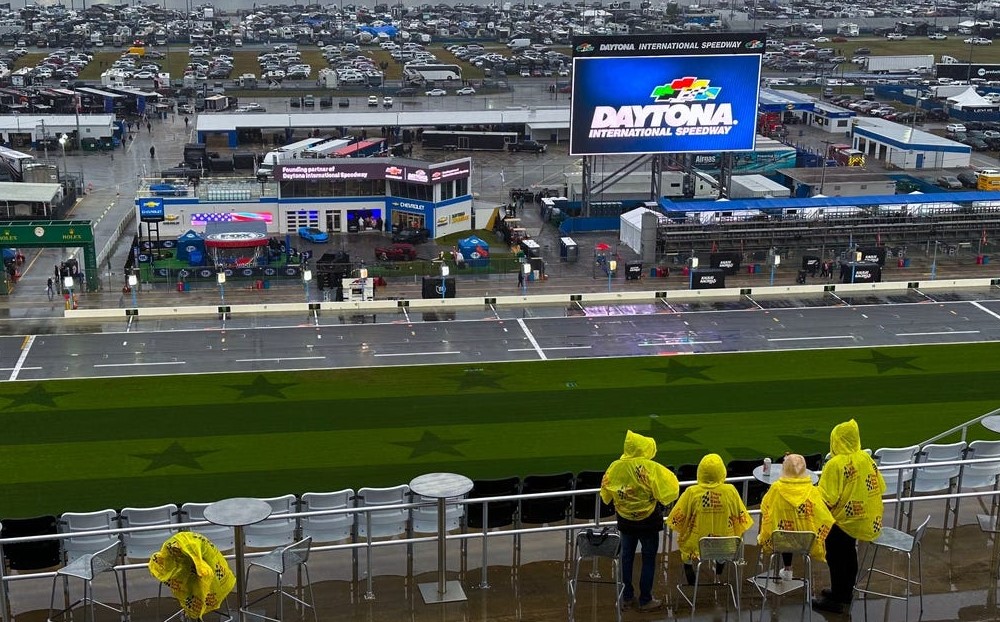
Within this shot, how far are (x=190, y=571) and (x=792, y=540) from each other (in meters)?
7.89

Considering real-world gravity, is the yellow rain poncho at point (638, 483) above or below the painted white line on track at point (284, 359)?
above

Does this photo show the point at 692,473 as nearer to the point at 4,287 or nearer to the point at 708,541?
the point at 708,541

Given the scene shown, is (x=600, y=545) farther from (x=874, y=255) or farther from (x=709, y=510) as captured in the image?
(x=874, y=255)

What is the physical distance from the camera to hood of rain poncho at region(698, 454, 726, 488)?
1580cm

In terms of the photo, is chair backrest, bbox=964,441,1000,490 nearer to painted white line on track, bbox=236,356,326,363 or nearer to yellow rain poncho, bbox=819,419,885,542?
yellow rain poncho, bbox=819,419,885,542

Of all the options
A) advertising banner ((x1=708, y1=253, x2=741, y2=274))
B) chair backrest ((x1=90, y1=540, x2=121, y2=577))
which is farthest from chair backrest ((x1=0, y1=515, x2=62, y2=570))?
advertising banner ((x1=708, y1=253, x2=741, y2=274))

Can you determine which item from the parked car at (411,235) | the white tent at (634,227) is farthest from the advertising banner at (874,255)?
the parked car at (411,235)

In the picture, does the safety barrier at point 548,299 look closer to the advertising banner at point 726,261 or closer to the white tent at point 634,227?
the advertising banner at point 726,261

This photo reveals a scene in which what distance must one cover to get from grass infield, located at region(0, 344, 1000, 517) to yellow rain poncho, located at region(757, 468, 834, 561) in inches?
669

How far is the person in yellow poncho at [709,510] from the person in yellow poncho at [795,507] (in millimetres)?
417

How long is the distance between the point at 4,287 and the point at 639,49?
33.1 metres

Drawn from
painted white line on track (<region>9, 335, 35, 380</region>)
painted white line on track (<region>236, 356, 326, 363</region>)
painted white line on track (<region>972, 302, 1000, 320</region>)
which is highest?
painted white line on track (<region>972, 302, 1000, 320</region>)

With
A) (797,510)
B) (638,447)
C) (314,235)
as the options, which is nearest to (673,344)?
(314,235)

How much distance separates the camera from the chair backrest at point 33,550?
762 inches
